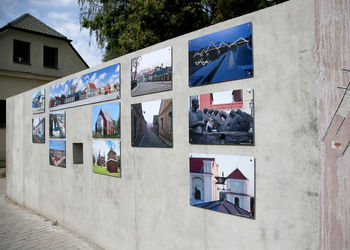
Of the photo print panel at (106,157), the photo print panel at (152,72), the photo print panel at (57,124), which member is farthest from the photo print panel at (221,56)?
the photo print panel at (57,124)

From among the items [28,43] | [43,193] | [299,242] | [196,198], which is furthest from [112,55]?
[299,242]

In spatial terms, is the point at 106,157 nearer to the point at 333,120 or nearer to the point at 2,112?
the point at 333,120

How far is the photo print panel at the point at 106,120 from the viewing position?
401cm

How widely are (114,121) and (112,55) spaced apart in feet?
39.4

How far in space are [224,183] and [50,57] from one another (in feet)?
61.5

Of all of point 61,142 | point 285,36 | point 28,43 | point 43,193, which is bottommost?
point 43,193

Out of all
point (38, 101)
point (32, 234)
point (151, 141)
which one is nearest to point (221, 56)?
point (151, 141)

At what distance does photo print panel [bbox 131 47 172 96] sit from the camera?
10.6ft

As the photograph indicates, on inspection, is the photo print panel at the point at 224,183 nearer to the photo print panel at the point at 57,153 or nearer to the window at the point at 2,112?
the photo print panel at the point at 57,153

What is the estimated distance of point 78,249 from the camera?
4297 mm

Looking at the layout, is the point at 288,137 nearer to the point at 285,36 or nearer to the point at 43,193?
the point at 285,36

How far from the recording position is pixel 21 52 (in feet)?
55.9

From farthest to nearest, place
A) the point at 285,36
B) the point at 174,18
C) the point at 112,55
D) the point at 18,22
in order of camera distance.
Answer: the point at 18,22 < the point at 112,55 < the point at 174,18 < the point at 285,36

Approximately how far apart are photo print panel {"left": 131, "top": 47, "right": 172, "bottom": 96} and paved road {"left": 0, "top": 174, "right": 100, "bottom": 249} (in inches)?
102
